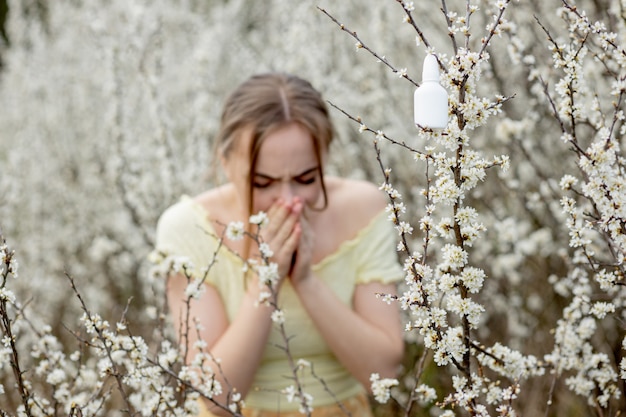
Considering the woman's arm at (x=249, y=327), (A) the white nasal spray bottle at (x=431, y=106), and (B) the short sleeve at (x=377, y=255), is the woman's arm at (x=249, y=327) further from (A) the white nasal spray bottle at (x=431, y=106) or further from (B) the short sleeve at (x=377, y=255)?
(A) the white nasal spray bottle at (x=431, y=106)

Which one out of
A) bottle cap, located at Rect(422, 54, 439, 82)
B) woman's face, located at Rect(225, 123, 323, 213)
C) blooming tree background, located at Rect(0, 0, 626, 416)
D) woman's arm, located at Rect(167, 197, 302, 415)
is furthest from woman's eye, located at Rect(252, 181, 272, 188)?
bottle cap, located at Rect(422, 54, 439, 82)

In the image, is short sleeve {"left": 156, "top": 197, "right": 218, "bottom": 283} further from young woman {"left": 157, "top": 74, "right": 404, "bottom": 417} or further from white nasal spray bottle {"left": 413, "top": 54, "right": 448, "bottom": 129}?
white nasal spray bottle {"left": 413, "top": 54, "right": 448, "bottom": 129}

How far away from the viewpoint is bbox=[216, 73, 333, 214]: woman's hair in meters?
2.10

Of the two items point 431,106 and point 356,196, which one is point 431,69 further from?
point 356,196

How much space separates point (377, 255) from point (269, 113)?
0.53 m

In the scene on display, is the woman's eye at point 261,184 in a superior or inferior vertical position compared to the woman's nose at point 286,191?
superior

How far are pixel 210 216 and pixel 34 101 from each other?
3486 millimetres

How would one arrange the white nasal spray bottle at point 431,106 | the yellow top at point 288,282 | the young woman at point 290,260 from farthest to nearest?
the yellow top at point 288,282, the young woman at point 290,260, the white nasal spray bottle at point 431,106

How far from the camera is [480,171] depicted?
1.15 metres

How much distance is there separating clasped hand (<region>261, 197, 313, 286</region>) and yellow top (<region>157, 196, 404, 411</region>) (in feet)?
0.73

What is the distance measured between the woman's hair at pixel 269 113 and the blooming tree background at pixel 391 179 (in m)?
0.23

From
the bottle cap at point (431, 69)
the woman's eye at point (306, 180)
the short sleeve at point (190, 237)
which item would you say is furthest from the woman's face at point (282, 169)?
the bottle cap at point (431, 69)

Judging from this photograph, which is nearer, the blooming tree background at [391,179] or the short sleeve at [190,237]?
the blooming tree background at [391,179]

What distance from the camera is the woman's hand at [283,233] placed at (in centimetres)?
191
